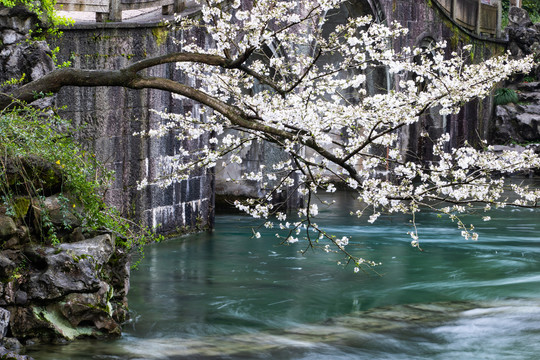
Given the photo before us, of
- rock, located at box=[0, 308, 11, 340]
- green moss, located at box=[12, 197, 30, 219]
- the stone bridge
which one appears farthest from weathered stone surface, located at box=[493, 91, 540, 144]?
rock, located at box=[0, 308, 11, 340]

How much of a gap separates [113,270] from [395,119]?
9.40ft

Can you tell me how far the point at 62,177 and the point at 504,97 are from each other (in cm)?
2125

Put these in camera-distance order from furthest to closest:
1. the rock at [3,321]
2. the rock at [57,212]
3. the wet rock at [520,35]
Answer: the wet rock at [520,35]
the rock at [57,212]
the rock at [3,321]

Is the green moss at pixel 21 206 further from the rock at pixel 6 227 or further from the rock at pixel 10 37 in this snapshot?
the rock at pixel 10 37

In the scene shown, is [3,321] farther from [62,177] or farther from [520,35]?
[520,35]

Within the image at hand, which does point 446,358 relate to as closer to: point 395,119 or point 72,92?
point 395,119

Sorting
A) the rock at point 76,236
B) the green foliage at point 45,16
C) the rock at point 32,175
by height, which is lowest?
the rock at point 76,236

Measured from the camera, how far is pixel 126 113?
36.0 feet

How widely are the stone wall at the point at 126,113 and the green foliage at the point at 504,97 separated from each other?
16.0m

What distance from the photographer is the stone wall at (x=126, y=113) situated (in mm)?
10383

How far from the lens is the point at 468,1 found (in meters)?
22.6

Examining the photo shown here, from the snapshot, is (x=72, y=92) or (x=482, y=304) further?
(x=72, y=92)

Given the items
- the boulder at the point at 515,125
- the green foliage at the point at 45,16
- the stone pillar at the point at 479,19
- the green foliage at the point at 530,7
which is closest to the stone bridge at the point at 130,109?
the green foliage at the point at 45,16

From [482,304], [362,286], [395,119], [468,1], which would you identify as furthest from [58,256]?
[468,1]
